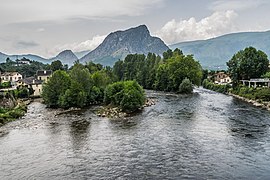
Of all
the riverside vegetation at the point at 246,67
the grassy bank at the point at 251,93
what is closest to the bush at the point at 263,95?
the grassy bank at the point at 251,93

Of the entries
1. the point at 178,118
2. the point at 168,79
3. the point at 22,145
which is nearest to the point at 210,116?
the point at 178,118

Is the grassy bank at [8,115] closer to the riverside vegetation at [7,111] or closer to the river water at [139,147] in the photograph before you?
the riverside vegetation at [7,111]

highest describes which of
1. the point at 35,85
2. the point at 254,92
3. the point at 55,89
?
the point at 35,85

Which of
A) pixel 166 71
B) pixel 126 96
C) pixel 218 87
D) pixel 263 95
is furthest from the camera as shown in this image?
pixel 218 87

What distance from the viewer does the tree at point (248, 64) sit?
207ft

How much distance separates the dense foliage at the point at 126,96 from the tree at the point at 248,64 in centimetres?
2882

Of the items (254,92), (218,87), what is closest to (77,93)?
(254,92)

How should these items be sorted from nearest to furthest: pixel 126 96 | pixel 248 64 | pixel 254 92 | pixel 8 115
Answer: pixel 8 115 < pixel 126 96 < pixel 254 92 < pixel 248 64

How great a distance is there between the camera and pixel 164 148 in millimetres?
22547

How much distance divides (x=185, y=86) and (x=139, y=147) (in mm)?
44997

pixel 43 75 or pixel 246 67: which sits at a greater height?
pixel 246 67

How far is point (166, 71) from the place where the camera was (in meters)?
75.9

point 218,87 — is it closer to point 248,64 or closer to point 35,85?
point 248,64

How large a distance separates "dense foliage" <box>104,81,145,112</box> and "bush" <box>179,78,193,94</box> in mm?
23664
